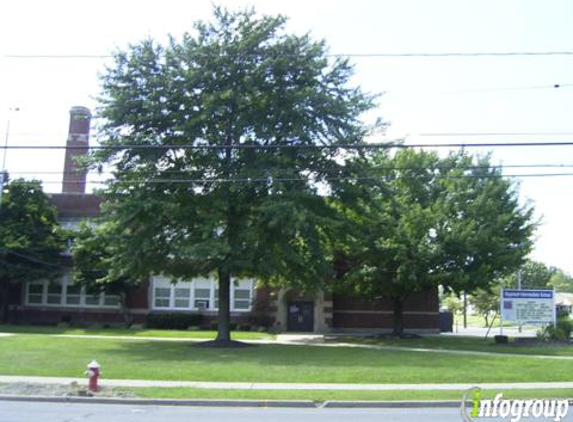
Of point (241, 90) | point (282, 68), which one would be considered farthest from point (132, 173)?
point (282, 68)

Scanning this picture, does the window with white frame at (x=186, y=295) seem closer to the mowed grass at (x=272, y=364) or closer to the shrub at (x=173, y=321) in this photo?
the shrub at (x=173, y=321)

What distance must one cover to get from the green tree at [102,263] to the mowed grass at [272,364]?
4083 mm

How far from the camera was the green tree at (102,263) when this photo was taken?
91.5 ft

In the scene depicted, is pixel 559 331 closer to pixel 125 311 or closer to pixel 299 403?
pixel 299 403

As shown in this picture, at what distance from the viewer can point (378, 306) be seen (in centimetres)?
4362

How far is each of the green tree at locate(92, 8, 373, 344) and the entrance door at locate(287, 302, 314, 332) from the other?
47.0 feet

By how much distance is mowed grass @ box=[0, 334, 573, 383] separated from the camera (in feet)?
59.9

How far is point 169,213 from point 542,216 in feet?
67.7

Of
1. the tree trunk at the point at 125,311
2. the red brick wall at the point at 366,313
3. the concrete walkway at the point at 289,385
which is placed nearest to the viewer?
the concrete walkway at the point at 289,385

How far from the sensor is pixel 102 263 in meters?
32.4

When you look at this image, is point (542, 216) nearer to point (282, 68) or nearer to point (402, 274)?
point (402, 274)

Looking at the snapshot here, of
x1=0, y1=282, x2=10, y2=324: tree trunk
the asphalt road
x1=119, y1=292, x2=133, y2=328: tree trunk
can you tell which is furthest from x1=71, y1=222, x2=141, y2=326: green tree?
the asphalt road

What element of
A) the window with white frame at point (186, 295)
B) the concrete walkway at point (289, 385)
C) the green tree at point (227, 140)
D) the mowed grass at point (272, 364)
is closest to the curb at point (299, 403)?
the concrete walkway at point (289, 385)

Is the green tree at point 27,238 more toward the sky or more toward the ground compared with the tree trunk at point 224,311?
more toward the sky
